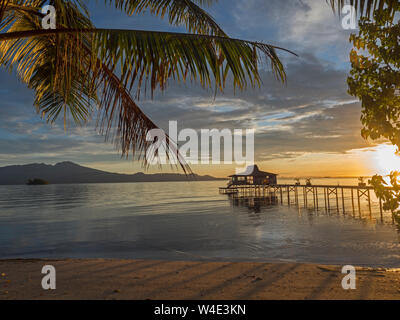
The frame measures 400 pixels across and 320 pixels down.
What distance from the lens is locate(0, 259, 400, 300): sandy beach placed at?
488 cm

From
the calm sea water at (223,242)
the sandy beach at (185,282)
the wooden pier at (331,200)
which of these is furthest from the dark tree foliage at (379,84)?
the wooden pier at (331,200)

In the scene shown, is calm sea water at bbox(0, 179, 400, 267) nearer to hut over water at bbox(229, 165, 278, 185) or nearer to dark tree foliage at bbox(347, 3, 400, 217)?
dark tree foliage at bbox(347, 3, 400, 217)

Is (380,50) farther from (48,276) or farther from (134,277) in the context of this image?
(48,276)

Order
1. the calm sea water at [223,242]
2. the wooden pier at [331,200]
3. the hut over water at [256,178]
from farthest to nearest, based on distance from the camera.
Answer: the hut over water at [256,178]
the wooden pier at [331,200]
the calm sea water at [223,242]

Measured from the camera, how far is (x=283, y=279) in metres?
6.13

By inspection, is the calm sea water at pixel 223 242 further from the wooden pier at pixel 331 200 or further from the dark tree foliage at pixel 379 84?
the dark tree foliage at pixel 379 84

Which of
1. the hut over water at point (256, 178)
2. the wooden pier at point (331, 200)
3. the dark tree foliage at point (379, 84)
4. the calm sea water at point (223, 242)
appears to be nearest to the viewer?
the dark tree foliage at point (379, 84)

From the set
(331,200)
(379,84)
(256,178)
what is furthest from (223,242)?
(331,200)

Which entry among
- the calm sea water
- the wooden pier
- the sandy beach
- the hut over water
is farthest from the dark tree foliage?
the hut over water

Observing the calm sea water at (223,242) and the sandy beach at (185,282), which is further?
the calm sea water at (223,242)

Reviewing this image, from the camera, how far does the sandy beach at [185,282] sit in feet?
16.0

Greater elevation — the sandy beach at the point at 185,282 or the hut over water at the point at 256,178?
the hut over water at the point at 256,178
